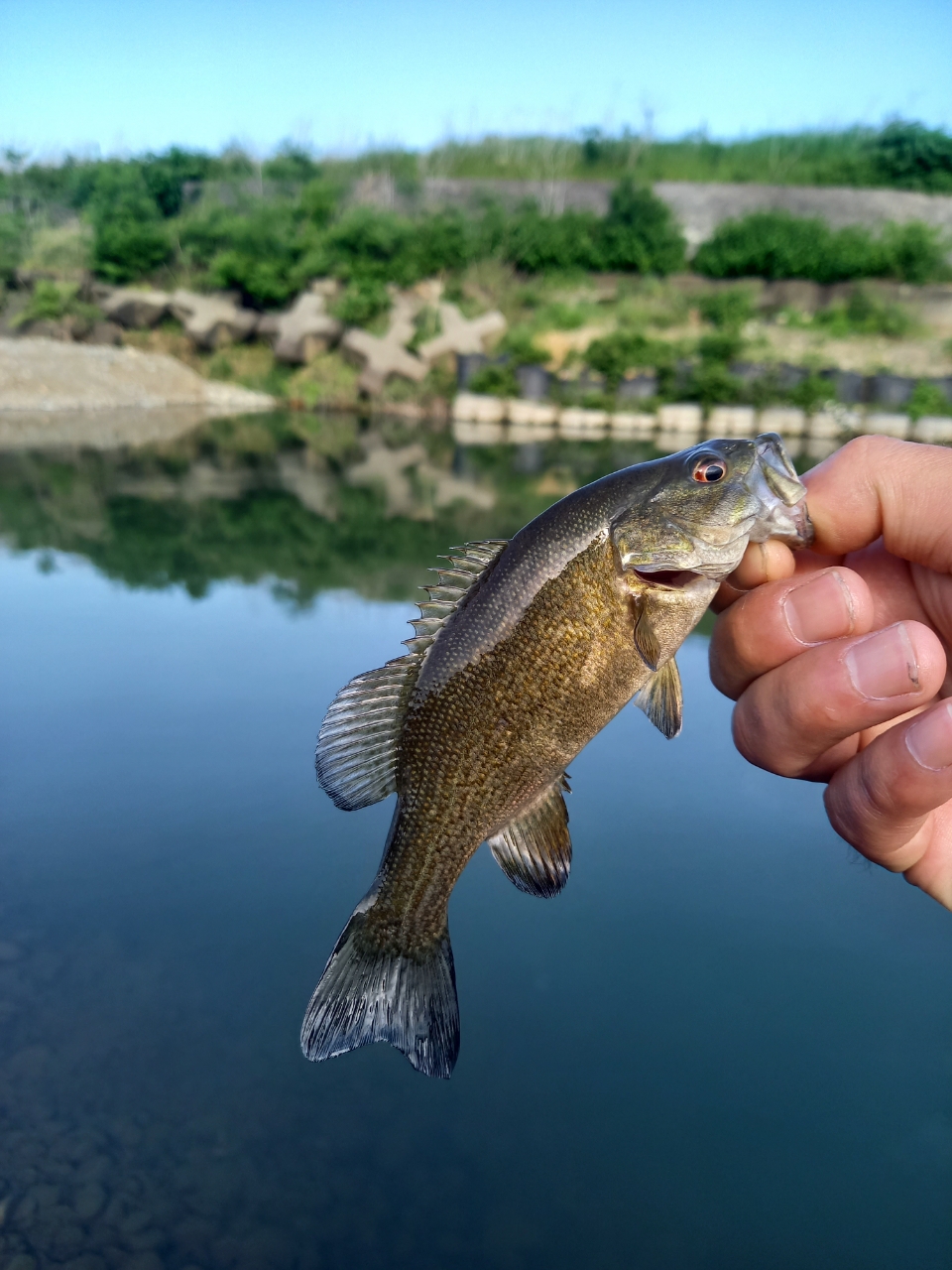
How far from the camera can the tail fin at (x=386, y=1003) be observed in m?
1.78

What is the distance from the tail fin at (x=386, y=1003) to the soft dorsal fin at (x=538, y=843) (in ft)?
0.75

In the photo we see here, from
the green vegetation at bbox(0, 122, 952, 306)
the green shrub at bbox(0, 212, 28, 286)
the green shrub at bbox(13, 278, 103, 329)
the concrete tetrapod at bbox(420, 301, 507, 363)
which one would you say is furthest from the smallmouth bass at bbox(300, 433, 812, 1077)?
the green shrub at bbox(0, 212, 28, 286)

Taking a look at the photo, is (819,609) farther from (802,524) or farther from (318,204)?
(318,204)

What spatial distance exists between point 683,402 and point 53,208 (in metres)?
25.7

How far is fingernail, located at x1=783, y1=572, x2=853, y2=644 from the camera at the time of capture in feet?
6.59

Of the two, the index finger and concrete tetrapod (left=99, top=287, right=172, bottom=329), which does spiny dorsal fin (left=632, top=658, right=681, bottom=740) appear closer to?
the index finger

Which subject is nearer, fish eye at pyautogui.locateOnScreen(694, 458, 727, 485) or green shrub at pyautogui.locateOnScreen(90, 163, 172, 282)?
fish eye at pyautogui.locateOnScreen(694, 458, 727, 485)

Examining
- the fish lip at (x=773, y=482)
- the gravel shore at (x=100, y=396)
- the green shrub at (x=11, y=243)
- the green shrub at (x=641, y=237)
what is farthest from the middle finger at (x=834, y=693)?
the green shrub at (x=11, y=243)

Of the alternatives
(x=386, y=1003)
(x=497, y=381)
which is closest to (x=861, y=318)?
(x=497, y=381)

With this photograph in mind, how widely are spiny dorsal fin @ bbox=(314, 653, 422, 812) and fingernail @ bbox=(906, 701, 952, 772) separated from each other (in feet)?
3.81

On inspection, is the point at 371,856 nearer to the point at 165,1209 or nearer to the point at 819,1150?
the point at 165,1209

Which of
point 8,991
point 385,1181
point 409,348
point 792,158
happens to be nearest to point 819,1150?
point 385,1181

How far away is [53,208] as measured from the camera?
30.7 meters

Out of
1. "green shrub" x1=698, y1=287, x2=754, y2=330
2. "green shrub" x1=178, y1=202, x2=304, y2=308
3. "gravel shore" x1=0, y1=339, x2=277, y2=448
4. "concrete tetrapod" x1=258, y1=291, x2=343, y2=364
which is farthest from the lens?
"green shrub" x1=178, y1=202, x2=304, y2=308
